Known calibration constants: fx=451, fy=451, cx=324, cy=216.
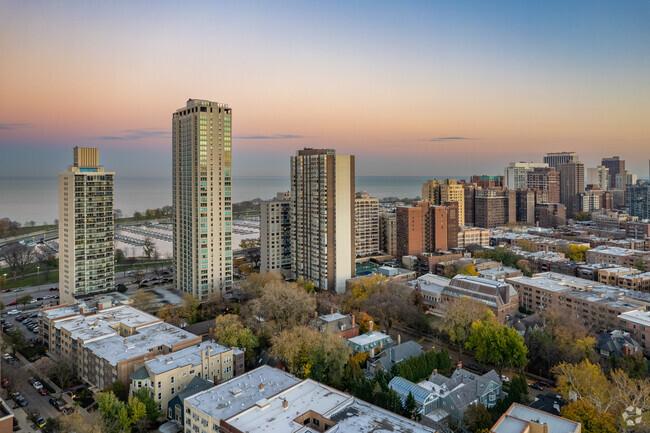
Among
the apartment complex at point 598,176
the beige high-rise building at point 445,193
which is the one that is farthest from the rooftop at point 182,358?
the apartment complex at point 598,176

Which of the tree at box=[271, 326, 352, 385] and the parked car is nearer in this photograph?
the parked car

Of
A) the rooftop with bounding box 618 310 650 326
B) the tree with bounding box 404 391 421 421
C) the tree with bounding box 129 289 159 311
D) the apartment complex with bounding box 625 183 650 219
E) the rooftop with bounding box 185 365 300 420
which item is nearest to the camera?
the rooftop with bounding box 185 365 300 420

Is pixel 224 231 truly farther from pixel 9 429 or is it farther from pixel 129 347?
pixel 9 429

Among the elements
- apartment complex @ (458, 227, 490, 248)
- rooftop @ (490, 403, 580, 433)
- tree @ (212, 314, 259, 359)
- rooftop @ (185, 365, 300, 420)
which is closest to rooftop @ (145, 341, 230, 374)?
tree @ (212, 314, 259, 359)

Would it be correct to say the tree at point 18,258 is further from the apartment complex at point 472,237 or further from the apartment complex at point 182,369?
the apartment complex at point 472,237

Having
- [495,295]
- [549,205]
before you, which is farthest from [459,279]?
[549,205]

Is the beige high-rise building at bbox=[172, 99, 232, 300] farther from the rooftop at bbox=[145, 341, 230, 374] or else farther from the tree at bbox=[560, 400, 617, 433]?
the tree at bbox=[560, 400, 617, 433]

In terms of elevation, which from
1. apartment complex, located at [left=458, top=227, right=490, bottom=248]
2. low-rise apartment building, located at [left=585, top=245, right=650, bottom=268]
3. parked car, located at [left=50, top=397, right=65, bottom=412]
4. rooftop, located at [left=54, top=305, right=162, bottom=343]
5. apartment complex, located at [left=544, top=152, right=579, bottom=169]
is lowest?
parked car, located at [left=50, top=397, right=65, bottom=412]
